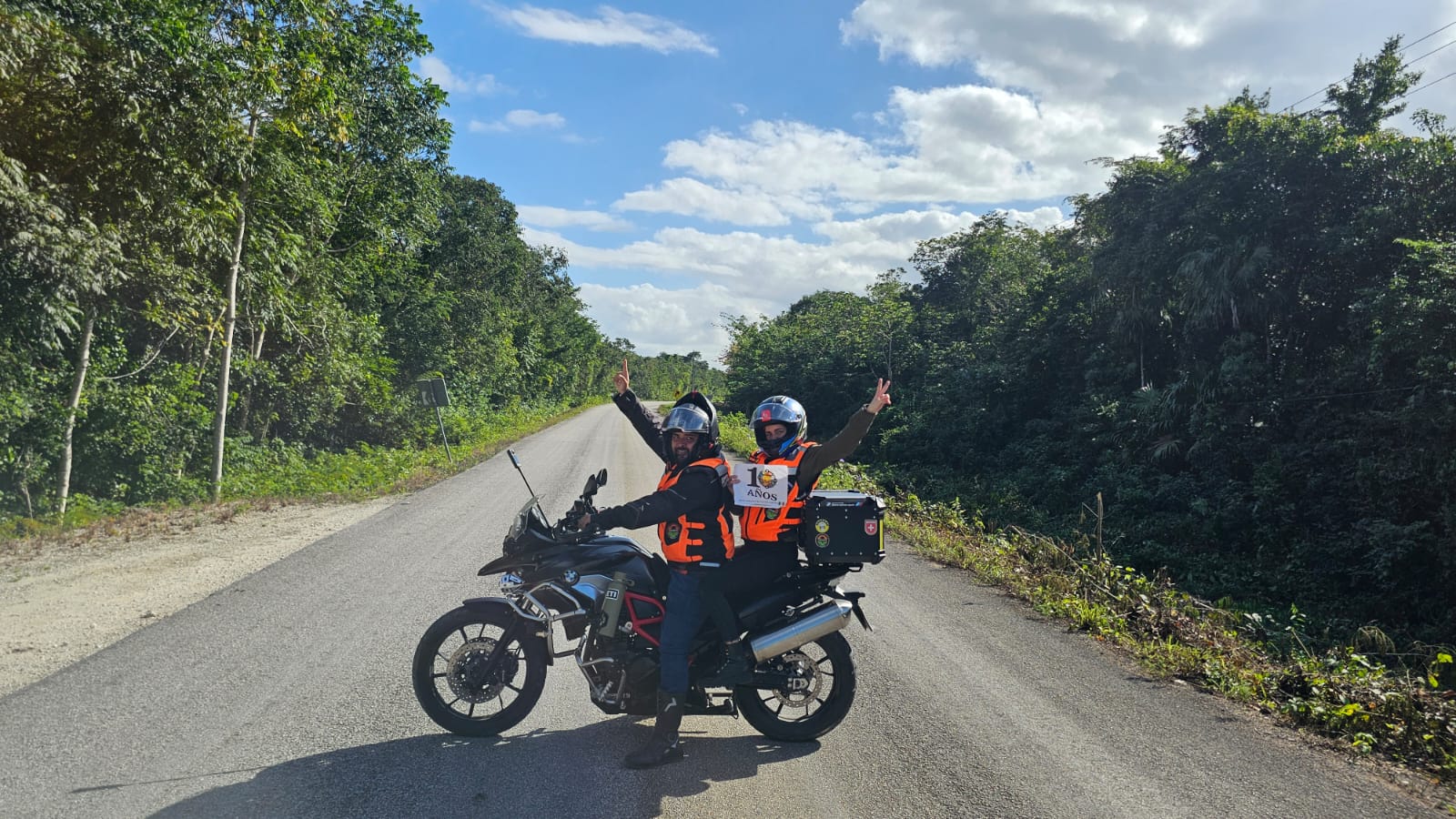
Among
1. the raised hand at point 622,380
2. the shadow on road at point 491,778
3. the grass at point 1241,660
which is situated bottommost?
the grass at point 1241,660

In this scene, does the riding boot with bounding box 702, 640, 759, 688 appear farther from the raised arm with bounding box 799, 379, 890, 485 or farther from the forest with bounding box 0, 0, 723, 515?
the forest with bounding box 0, 0, 723, 515

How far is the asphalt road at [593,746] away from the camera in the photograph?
3617 mm

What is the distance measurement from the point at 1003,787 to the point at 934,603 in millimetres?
3986

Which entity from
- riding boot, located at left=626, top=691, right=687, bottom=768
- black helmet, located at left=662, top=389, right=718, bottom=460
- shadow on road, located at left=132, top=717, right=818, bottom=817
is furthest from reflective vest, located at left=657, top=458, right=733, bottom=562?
shadow on road, located at left=132, top=717, right=818, bottom=817

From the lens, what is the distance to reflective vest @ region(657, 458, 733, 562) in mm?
4102

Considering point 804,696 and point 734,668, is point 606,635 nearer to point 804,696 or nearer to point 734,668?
point 734,668

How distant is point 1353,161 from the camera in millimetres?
15344

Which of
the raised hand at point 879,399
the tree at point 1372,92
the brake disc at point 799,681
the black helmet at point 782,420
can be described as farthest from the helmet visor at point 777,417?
the tree at point 1372,92

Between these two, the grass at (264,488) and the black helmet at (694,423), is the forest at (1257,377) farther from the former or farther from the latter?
the grass at (264,488)

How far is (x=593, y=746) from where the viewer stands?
13.8 ft

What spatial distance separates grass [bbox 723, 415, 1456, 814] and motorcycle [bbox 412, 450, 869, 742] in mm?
3050

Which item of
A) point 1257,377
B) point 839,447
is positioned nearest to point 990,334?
point 1257,377

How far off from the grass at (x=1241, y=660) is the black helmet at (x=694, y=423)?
392cm

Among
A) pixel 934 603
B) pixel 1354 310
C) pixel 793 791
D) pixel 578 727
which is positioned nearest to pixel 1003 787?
→ pixel 793 791
